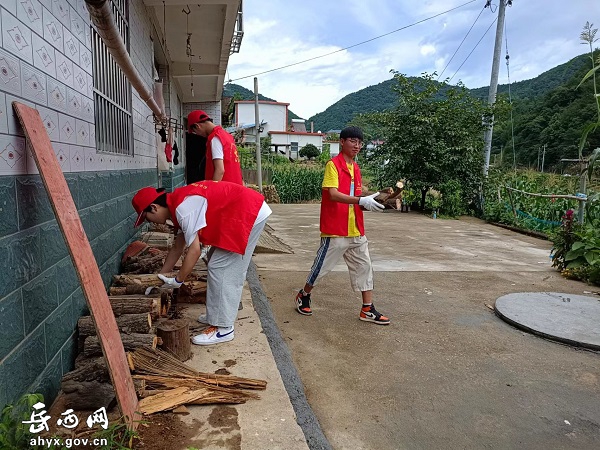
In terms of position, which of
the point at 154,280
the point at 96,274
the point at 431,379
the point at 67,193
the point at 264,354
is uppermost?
the point at 67,193

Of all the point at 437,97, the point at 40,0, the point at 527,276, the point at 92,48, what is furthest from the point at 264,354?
the point at 437,97

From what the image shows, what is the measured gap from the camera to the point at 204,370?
2.89 metres

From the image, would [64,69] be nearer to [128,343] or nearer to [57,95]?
[57,95]

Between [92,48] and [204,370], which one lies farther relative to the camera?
[92,48]

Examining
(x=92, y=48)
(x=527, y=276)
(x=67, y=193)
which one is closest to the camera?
(x=67, y=193)

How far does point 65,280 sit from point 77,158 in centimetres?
84

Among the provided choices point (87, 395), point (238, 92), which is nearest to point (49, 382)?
point (87, 395)

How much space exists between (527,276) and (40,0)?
6.57 m

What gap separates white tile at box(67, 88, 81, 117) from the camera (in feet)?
9.31

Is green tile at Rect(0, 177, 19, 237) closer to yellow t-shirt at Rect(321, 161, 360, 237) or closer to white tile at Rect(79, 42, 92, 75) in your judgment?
white tile at Rect(79, 42, 92, 75)

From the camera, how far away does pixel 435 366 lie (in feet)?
11.6

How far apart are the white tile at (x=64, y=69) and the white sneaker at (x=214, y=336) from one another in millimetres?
1903

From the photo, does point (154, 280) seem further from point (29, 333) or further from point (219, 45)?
point (219, 45)

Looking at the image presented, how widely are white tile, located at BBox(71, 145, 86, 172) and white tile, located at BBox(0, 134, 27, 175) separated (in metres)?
0.80
